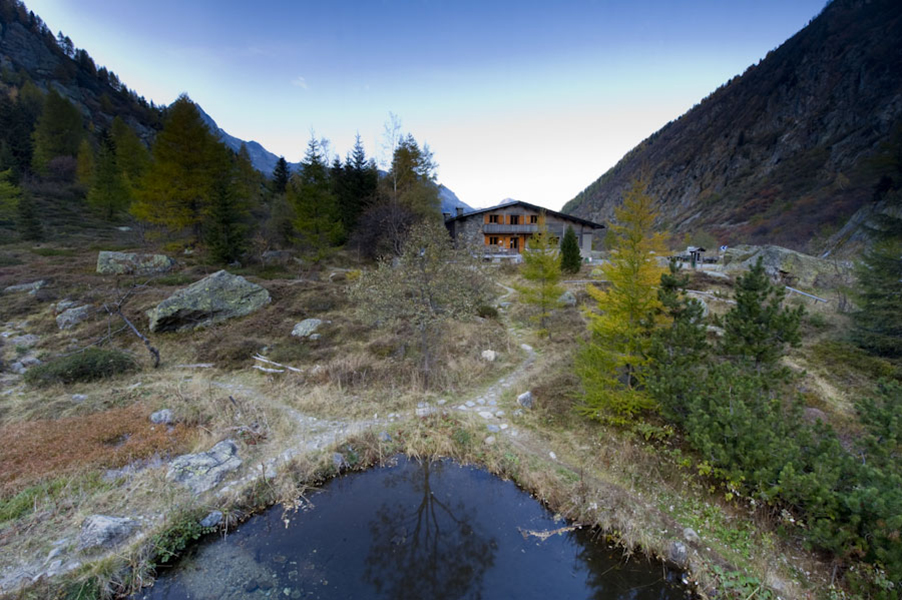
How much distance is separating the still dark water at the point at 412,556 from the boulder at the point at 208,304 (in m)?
14.0

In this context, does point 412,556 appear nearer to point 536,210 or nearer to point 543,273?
point 543,273

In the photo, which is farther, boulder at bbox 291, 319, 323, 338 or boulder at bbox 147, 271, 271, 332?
boulder at bbox 147, 271, 271, 332

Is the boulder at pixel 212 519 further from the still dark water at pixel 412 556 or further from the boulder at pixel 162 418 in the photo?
the boulder at pixel 162 418

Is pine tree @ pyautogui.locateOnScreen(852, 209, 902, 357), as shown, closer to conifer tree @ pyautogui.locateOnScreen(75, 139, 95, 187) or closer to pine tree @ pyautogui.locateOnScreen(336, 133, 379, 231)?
pine tree @ pyautogui.locateOnScreen(336, 133, 379, 231)

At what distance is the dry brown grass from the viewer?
769 centimetres

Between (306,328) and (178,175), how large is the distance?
23.9 metres

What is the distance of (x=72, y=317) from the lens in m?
17.6

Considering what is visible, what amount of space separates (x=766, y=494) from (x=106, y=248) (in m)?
46.5

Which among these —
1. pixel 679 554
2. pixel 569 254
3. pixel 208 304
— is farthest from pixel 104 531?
pixel 569 254

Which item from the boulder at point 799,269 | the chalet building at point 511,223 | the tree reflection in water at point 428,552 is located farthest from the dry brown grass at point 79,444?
the chalet building at point 511,223

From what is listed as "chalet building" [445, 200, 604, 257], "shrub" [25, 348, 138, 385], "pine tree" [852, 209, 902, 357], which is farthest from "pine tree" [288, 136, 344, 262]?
"pine tree" [852, 209, 902, 357]

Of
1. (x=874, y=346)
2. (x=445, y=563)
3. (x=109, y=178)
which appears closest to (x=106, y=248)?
(x=109, y=178)

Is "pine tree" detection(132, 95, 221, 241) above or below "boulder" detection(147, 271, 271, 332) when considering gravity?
above

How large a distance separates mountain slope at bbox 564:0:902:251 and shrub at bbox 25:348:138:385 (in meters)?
57.8
